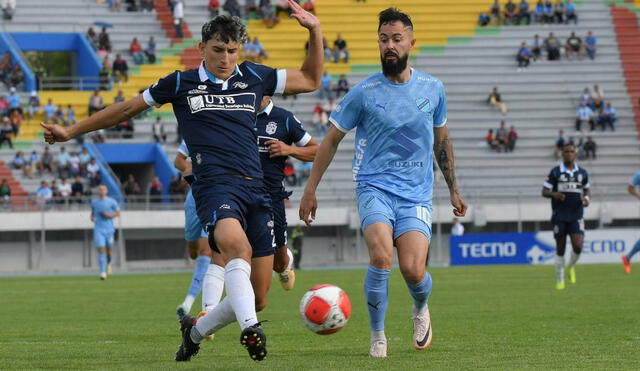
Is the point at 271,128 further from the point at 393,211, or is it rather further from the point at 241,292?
the point at 241,292

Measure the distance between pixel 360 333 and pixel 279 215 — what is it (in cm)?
149

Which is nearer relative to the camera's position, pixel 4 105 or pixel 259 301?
pixel 259 301

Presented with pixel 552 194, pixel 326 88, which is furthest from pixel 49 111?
pixel 552 194

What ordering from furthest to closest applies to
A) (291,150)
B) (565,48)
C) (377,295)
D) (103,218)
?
(565,48) < (103,218) < (291,150) < (377,295)

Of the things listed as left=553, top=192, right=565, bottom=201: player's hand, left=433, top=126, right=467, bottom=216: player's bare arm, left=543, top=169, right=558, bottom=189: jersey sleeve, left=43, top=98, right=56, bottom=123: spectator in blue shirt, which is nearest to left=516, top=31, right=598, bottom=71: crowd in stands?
left=43, top=98, right=56, bottom=123: spectator in blue shirt

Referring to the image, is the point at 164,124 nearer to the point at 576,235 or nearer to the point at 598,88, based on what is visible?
the point at 598,88

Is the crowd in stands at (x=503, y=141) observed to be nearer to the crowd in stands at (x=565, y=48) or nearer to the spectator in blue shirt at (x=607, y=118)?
the spectator in blue shirt at (x=607, y=118)

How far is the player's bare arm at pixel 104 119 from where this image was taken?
331 inches

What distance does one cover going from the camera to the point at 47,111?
47.1m

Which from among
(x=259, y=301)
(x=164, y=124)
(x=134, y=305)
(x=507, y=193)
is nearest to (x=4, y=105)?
(x=164, y=124)

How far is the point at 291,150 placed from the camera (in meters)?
11.0

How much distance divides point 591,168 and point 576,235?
26607mm

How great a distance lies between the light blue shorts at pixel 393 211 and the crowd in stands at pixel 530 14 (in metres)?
46.8

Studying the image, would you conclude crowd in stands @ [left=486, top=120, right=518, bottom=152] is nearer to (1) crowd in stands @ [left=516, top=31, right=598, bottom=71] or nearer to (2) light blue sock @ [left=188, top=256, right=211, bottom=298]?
(1) crowd in stands @ [left=516, top=31, right=598, bottom=71]
